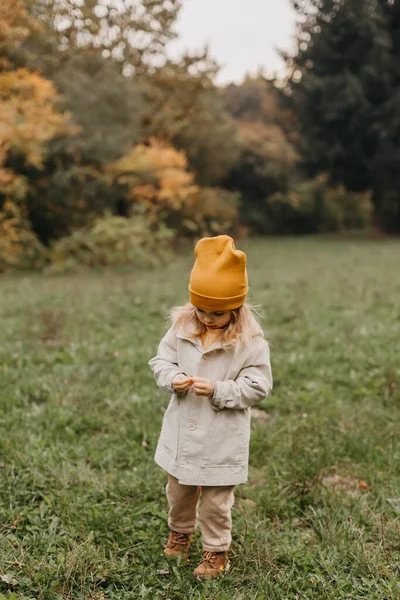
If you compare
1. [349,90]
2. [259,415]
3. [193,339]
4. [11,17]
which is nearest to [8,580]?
[193,339]

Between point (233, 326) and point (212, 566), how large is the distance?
130 centimetres

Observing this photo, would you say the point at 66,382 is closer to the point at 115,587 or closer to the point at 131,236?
the point at 115,587

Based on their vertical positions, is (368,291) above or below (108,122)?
below

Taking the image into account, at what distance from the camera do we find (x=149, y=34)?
21875mm

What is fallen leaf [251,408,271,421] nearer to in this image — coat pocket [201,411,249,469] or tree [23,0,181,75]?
coat pocket [201,411,249,469]

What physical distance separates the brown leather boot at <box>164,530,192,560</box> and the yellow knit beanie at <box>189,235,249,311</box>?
4.42 ft

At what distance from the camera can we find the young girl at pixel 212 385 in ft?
9.43

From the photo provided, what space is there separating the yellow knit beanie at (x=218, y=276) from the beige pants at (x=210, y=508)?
0.99 m

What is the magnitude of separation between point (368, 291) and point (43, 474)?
854 cm

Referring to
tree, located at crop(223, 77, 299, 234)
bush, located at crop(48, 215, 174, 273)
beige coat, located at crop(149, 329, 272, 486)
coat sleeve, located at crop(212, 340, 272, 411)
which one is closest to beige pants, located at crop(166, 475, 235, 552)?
beige coat, located at crop(149, 329, 272, 486)

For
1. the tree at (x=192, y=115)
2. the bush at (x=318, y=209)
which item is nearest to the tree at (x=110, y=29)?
the tree at (x=192, y=115)

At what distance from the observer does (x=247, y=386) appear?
291 cm

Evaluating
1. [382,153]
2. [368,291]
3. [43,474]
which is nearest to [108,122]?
[368,291]

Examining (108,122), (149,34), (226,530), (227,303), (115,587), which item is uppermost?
(149,34)
